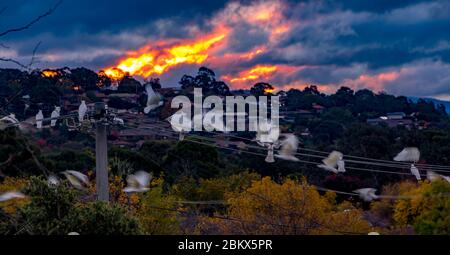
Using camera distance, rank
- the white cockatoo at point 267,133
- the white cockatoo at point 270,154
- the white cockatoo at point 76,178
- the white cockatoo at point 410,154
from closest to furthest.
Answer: the white cockatoo at point 76,178 < the white cockatoo at point 270,154 < the white cockatoo at point 267,133 < the white cockatoo at point 410,154

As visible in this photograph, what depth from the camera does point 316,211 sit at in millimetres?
18469

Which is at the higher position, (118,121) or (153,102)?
(153,102)

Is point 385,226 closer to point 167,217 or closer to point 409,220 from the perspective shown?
→ point 409,220

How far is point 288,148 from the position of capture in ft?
24.3

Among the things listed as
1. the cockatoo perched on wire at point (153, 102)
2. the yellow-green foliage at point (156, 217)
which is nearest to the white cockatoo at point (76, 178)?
the cockatoo perched on wire at point (153, 102)

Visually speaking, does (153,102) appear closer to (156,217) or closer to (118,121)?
(118,121)

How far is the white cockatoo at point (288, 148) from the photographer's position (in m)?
7.30

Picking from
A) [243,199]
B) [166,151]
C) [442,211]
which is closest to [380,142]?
[166,151]

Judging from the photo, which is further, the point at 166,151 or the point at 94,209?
the point at 166,151

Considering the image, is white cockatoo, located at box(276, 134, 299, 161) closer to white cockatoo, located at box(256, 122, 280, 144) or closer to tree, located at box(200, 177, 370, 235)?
white cockatoo, located at box(256, 122, 280, 144)

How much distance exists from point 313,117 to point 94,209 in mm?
46931

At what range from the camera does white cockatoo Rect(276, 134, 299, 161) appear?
7300mm

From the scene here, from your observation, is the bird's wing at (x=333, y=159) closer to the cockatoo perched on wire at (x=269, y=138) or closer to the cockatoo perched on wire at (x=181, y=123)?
the cockatoo perched on wire at (x=269, y=138)

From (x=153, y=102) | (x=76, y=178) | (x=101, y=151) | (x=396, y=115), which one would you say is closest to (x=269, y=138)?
(x=153, y=102)
